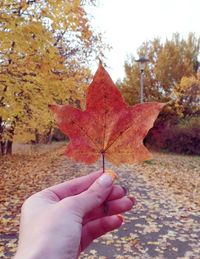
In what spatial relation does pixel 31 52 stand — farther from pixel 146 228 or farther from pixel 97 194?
pixel 97 194

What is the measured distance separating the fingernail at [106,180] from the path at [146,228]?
11.1ft

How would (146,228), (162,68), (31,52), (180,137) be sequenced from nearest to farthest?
(146,228), (31,52), (180,137), (162,68)

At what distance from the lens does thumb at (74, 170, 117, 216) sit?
0.86 m

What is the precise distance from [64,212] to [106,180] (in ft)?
0.42

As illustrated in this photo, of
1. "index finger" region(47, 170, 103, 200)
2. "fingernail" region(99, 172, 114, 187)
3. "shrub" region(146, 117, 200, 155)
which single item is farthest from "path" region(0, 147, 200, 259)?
"shrub" region(146, 117, 200, 155)

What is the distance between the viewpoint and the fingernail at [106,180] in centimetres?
86

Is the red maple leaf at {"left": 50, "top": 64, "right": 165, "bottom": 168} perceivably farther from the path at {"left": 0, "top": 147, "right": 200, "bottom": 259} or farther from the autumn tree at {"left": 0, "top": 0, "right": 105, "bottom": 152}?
the autumn tree at {"left": 0, "top": 0, "right": 105, "bottom": 152}

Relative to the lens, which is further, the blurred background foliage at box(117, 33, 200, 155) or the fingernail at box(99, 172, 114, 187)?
the blurred background foliage at box(117, 33, 200, 155)

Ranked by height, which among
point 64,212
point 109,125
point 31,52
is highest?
point 31,52

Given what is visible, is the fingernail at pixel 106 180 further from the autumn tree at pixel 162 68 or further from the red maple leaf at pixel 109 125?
the autumn tree at pixel 162 68

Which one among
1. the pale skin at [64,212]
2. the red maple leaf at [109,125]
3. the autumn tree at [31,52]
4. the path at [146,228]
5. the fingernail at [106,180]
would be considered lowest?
the path at [146,228]

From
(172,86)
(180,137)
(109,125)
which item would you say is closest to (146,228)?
(109,125)

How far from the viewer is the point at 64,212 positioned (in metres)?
0.87

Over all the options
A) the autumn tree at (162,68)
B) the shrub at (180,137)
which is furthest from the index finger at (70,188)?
the autumn tree at (162,68)
